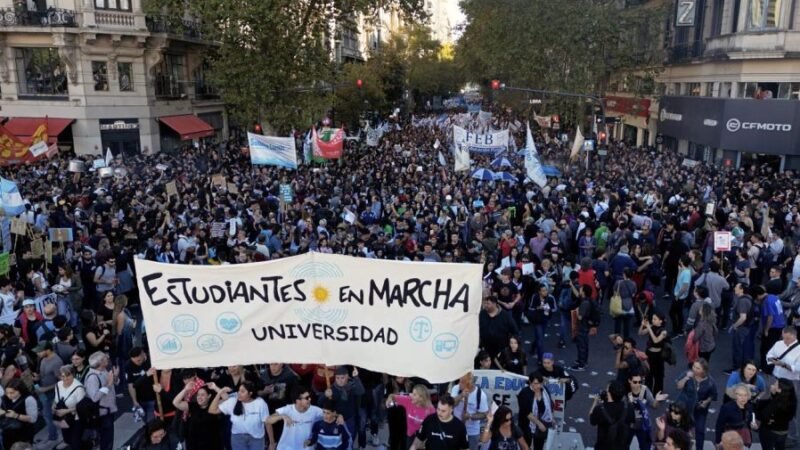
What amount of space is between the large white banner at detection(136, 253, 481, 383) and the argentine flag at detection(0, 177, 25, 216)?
28.3 ft

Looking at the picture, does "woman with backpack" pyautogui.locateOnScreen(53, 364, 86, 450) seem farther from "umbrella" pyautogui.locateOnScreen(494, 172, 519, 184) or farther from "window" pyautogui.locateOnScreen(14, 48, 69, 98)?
"window" pyautogui.locateOnScreen(14, 48, 69, 98)

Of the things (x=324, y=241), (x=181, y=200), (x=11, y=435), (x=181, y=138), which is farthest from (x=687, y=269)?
(x=181, y=138)

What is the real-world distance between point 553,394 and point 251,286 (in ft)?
11.2

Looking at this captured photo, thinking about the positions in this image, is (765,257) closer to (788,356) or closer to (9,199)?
(788,356)

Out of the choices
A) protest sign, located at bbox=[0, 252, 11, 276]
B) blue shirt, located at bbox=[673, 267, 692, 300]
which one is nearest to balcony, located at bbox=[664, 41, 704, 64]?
blue shirt, located at bbox=[673, 267, 692, 300]

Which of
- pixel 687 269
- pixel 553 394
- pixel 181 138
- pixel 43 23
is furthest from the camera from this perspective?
pixel 181 138

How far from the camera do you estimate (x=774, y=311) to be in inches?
375

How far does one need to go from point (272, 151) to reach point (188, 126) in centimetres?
1565

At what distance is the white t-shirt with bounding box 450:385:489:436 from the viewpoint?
263 inches

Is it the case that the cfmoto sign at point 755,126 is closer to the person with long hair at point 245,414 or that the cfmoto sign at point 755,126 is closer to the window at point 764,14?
the window at point 764,14

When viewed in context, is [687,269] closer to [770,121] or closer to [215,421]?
[215,421]

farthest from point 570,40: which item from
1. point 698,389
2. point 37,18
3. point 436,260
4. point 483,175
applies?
point 698,389

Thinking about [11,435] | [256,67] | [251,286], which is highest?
[256,67]

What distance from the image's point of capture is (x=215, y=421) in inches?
260
